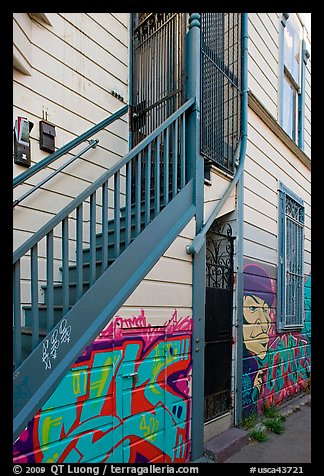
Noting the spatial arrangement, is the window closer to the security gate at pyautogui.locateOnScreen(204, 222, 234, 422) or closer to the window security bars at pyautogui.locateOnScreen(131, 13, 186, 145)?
the security gate at pyautogui.locateOnScreen(204, 222, 234, 422)

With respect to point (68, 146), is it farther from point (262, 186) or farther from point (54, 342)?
point (262, 186)

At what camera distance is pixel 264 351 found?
5754 millimetres

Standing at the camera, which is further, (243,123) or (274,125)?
(274,125)

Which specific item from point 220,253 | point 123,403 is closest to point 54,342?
point 123,403

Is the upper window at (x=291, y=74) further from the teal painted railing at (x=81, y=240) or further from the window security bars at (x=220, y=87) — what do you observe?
the teal painted railing at (x=81, y=240)

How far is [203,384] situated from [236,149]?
3146 mm

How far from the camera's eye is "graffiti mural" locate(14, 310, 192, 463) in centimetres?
255

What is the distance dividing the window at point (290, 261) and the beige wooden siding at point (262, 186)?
0.72ft

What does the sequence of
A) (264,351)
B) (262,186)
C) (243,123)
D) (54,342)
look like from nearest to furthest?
1. (54,342)
2. (243,123)
3. (264,351)
4. (262,186)

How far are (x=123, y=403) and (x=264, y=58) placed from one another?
5854 millimetres

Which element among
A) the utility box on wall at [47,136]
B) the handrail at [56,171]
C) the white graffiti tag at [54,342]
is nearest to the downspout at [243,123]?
the handrail at [56,171]

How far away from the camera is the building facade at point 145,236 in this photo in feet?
8.83

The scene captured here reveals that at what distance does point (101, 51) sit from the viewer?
4.50 metres
